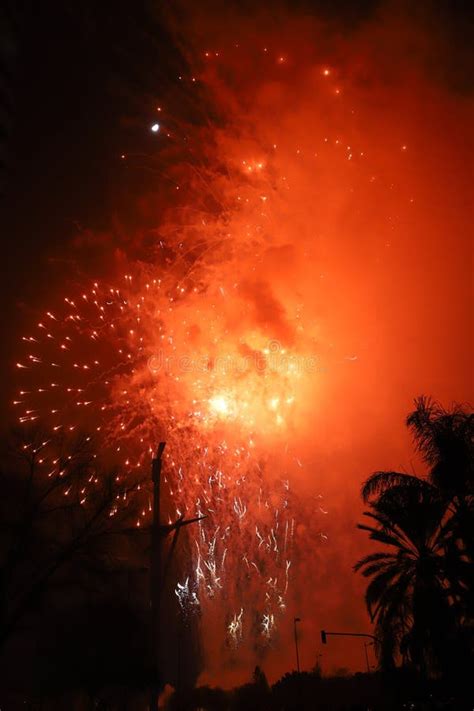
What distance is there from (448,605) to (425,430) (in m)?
4.92

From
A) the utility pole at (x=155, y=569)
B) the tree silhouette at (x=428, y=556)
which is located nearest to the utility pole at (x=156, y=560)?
the utility pole at (x=155, y=569)

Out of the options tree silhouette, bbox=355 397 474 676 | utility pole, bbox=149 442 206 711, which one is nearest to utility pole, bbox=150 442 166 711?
utility pole, bbox=149 442 206 711

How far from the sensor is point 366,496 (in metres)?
18.8

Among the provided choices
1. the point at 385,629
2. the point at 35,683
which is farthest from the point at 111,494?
the point at 35,683

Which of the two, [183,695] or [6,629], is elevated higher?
[183,695]

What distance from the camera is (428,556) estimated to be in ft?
60.3

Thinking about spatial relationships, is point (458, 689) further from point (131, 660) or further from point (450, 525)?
point (131, 660)

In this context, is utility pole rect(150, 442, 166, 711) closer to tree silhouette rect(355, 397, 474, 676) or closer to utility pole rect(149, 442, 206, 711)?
utility pole rect(149, 442, 206, 711)

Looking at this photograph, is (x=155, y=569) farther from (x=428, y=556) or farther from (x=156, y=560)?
(x=428, y=556)

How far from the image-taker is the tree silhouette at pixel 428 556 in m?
16.8

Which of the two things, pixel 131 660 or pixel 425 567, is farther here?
pixel 131 660

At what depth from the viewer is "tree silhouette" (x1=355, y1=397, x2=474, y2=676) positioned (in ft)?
55.0

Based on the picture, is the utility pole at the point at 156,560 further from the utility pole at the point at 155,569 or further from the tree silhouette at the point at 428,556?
the tree silhouette at the point at 428,556

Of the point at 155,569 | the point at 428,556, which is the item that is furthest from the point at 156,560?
the point at 428,556
